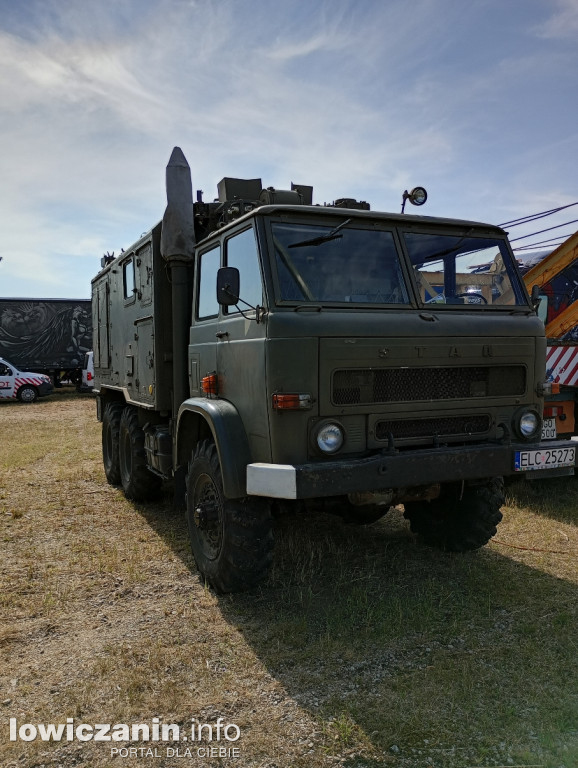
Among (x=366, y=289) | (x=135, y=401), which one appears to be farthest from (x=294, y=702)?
(x=135, y=401)

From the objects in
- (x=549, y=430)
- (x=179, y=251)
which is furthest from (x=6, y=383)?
(x=549, y=430)

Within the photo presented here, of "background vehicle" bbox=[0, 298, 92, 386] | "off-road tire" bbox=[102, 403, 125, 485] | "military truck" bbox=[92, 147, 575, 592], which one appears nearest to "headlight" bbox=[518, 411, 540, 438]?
"military truck" bbox=[92, 147, 575, 592]

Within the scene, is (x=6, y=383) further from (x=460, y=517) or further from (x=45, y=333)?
(x=460, y=517)

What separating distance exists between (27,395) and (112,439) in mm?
15103

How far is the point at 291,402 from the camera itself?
389 centimetres

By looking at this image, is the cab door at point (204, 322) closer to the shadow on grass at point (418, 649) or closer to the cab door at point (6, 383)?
the shadow on grass at point (418, 649)

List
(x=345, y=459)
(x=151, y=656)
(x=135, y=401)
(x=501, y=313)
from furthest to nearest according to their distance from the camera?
(x=135, y=401)
(x=501, y=313)
(x=345, y=459)
(x=151, y=656)

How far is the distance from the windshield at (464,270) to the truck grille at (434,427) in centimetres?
82

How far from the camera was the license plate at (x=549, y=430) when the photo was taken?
645cm

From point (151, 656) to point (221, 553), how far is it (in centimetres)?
85

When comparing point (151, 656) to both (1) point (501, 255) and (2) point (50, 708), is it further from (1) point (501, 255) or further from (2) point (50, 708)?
(1) point (501, 255)

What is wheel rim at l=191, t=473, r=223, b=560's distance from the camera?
4.58 m

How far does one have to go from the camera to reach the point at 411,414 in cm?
421

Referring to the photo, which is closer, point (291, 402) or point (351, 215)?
point (291, 402)
